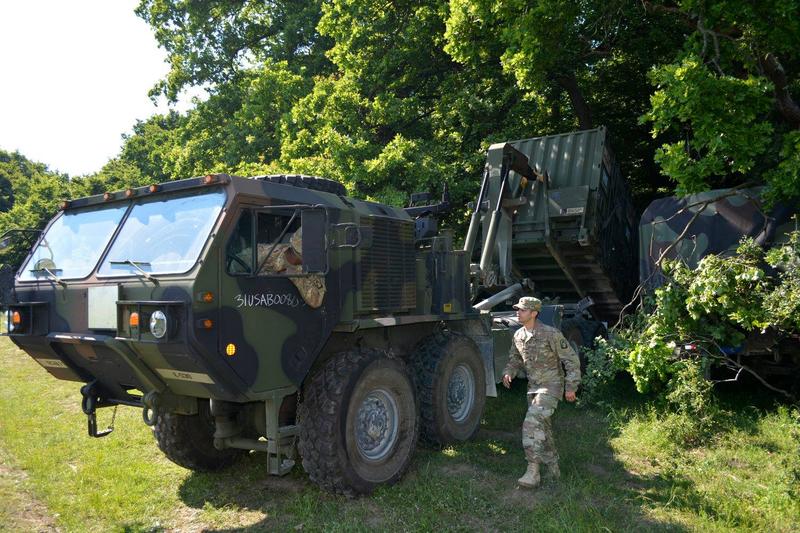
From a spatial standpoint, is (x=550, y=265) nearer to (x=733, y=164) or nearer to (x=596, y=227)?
(x=596, y=227)

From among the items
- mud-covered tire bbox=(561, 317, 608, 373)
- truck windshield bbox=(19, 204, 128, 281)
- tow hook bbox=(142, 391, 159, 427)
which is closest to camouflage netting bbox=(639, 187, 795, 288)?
mud-covered tire bbox=(561, 317, 608, 373)

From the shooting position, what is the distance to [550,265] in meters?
9.72

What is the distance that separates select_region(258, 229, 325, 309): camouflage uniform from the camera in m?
4.57

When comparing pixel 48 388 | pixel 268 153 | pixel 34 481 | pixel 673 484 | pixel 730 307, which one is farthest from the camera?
pixel 268 153

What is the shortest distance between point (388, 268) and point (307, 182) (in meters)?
1.07

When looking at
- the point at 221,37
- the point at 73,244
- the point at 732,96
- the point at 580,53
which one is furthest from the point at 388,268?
the point at 221,37

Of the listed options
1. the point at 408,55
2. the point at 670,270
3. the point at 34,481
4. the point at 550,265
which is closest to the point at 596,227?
the point at 550,265

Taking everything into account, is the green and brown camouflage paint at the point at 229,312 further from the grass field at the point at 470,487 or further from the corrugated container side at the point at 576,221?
the corrugated container side at the point at 576,221

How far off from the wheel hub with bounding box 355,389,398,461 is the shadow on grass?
0.34 metres

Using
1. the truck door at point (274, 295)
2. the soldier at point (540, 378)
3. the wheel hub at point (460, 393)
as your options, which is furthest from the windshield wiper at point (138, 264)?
the wheel hub at point (460, 393)

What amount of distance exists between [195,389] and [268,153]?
1336 cm

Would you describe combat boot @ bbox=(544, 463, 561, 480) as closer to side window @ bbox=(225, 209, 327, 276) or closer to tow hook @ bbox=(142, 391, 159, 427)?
side window @ bbox=(225, 209, 327, 276)

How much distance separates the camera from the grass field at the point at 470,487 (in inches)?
179

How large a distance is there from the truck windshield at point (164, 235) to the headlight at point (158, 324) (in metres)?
0.32
